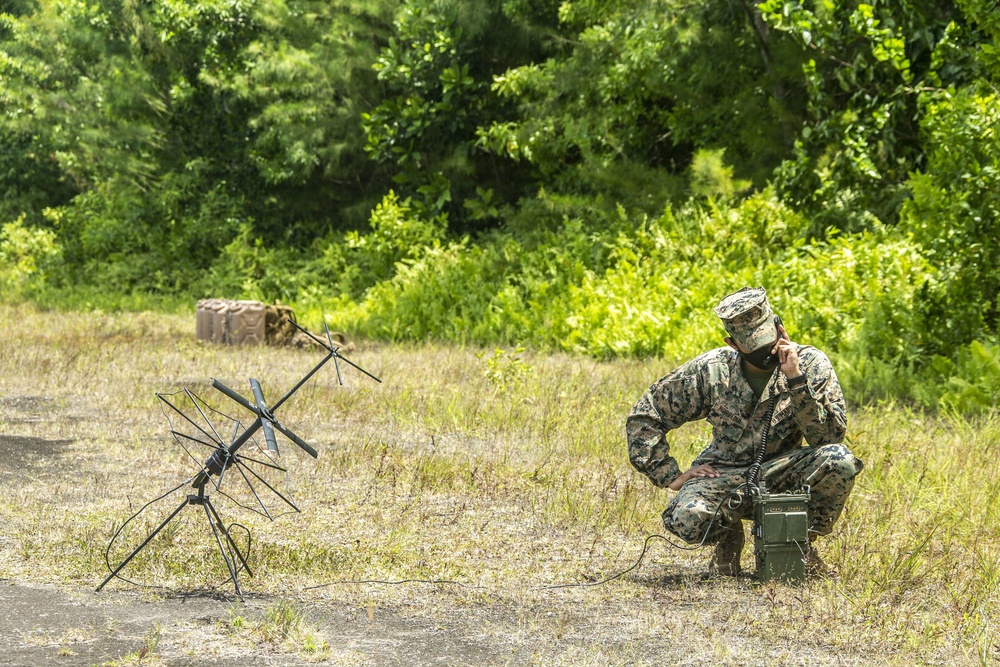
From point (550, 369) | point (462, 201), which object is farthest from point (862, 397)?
point (462, 201)

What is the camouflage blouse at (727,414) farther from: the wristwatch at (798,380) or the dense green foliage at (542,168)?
the dense green foliage at (542,168)

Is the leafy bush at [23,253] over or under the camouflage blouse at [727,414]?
under

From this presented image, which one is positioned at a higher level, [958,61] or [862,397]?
[958,61]

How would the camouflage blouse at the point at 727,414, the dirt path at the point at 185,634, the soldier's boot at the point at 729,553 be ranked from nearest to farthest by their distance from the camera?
the dirt path at the point at 185,634 < the camouflage blouse at the point at 727,414 < the soldier's boot at the point at 729,553

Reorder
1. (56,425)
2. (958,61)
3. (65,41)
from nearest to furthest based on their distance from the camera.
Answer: (56,425), (958,61), (65,41)

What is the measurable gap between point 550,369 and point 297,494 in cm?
497

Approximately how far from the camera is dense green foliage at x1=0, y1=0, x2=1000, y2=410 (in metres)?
11.4

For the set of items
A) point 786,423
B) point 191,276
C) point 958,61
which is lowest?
point 191,276

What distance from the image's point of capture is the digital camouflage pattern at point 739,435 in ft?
17.9

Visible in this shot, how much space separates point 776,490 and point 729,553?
0.36m

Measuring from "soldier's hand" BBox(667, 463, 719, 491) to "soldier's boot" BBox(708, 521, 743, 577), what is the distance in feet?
1.00

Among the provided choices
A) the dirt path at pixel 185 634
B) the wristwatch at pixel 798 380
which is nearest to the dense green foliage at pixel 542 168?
the wristwatch at pixel 798 380

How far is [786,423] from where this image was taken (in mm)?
5637

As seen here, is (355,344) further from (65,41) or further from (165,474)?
(65,41)
